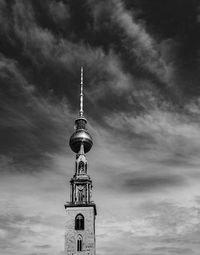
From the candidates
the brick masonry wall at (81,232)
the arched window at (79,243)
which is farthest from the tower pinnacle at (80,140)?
the arched window at (79,243)

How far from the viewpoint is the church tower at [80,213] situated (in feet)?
225

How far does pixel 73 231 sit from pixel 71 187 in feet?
29.8

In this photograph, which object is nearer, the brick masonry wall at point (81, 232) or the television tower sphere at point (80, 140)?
the brick masonry wall at point (81, 232)

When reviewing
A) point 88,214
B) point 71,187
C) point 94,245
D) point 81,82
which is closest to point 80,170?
point 71,187

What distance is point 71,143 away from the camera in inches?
3241

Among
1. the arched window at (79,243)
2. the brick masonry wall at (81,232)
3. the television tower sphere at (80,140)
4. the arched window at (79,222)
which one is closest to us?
the brick masonry wall at (81,232)

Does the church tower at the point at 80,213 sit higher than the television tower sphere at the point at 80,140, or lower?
lower

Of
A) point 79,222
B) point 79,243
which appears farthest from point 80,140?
point 79,243

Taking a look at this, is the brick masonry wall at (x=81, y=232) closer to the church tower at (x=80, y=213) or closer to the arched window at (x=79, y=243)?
the church tower at (x=80, y=213)

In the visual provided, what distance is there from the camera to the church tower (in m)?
68.6

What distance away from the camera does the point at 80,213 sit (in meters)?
71.6

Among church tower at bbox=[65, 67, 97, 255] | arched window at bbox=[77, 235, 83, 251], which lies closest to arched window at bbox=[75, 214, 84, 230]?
church tower at bbox=[65, 67, 97, 255]

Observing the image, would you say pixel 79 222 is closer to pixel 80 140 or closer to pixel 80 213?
pixel 80 213

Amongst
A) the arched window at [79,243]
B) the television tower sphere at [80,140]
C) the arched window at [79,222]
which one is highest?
the television tower sphere at [80,140]
